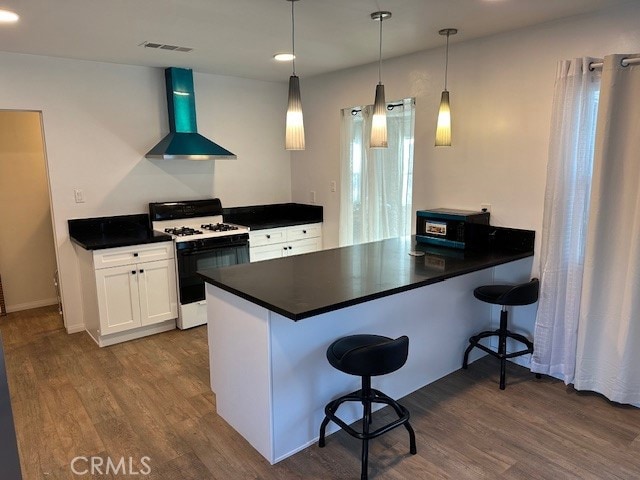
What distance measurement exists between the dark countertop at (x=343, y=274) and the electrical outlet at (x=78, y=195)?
6.67ft

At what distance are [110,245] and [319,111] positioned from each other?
244 cm

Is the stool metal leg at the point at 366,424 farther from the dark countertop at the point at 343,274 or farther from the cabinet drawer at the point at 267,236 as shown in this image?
the cabinet drawer at the point at 267,236

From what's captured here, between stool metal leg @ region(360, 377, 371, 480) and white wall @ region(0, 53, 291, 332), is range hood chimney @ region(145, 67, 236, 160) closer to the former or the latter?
white wall @ region(0, 53, 291, 332)

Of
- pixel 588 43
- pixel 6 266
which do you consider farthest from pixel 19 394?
pixel 588 43

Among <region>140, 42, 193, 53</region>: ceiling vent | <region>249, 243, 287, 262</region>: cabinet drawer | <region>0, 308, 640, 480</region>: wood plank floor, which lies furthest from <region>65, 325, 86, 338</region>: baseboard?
<region>140, 42, 193, 53</region>: ceiling vent

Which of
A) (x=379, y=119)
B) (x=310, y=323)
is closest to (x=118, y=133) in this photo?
(x=379, y=119)

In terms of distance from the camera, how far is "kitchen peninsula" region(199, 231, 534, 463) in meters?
2.14

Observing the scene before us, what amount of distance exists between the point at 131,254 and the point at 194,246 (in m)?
0.52

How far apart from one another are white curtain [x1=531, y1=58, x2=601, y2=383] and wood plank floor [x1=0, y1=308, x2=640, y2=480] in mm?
272

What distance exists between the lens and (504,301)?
2.80 m

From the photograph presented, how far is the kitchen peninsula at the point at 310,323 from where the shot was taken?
214cm

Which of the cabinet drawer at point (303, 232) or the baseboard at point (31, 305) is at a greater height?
the cabinet drawer at point (303, 232)

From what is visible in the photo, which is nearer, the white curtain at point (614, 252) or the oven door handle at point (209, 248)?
the white curtain at point (614, 252)

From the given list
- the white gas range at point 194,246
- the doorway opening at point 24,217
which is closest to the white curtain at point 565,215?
the white gas range at point 194,246
